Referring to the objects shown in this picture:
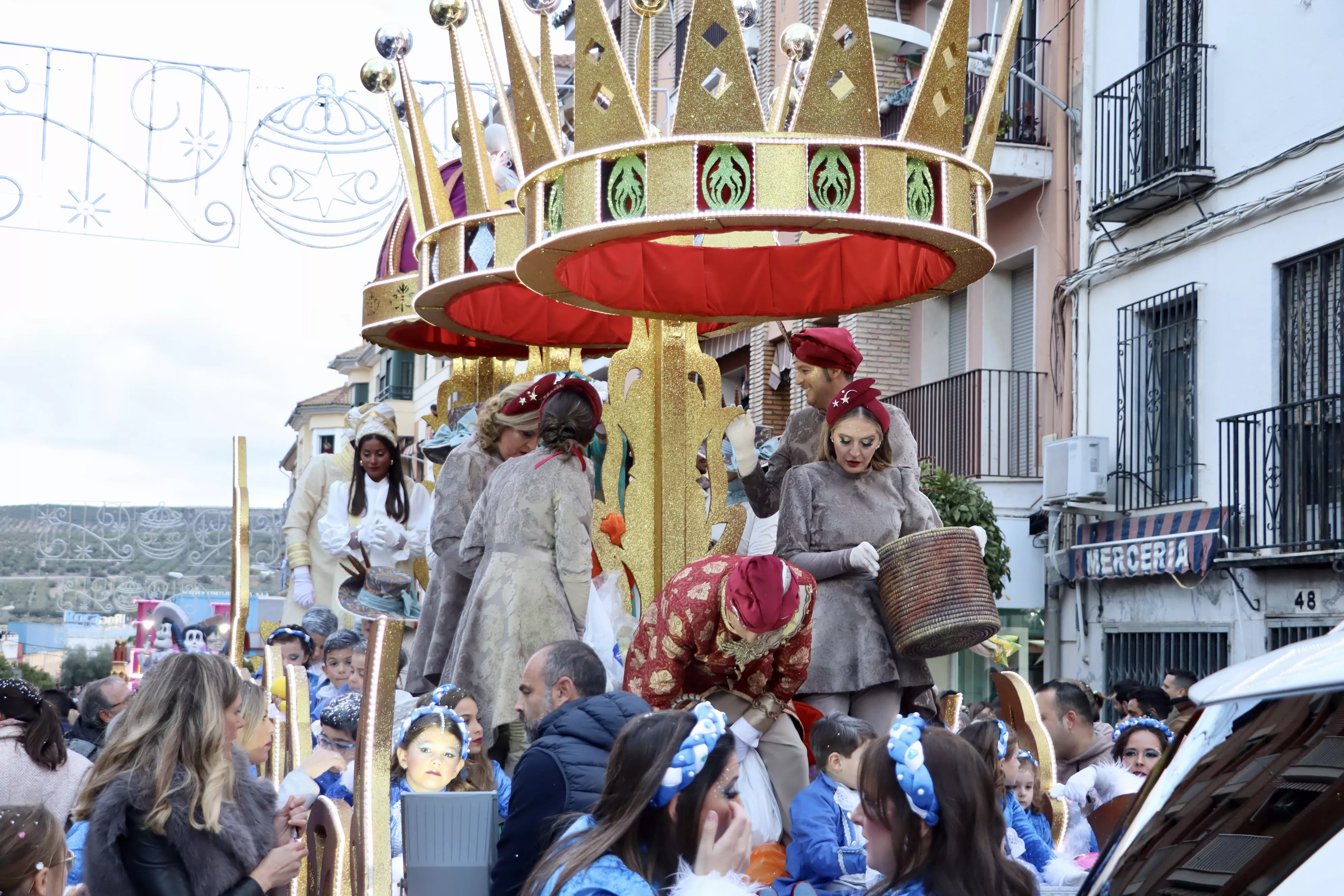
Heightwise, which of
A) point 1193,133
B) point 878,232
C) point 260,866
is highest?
point 1193,133

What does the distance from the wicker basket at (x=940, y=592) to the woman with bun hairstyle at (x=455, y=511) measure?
83.5 inches

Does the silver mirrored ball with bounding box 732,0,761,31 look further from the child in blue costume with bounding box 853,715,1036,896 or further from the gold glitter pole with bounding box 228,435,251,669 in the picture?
the child in blue costume with bounding box 853,715,1036,896

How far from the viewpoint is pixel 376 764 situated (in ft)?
13.4

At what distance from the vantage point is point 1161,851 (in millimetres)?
2398

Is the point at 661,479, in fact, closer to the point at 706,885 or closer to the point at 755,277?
the point at 755,277

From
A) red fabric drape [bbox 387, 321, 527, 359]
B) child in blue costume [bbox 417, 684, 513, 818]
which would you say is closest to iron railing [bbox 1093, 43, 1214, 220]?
red fabric drape [bbox 387, 321, 527, 359]

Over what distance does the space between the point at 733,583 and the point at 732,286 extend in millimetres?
3549

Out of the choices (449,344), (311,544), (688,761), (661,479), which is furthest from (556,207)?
(311,544)

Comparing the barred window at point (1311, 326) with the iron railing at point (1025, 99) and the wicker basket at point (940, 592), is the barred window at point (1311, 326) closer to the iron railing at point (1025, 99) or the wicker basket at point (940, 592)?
the iron railing at point (1025, 99)

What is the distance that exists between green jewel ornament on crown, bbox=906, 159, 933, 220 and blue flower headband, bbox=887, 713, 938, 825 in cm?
345

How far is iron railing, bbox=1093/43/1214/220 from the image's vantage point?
43.0 ft

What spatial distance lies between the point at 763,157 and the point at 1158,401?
8501 mm

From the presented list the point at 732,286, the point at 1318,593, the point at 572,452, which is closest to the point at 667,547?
the point at 572,452

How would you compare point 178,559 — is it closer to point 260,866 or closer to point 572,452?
point 572,452
